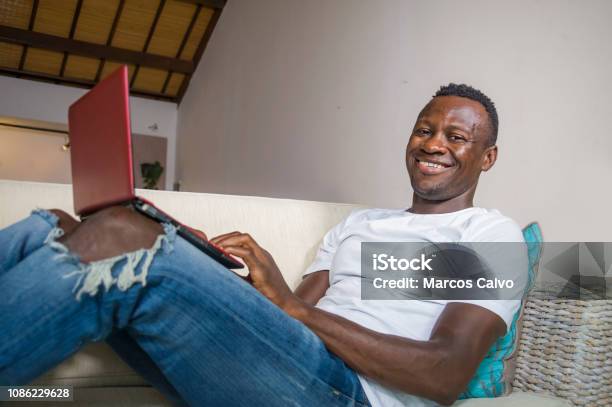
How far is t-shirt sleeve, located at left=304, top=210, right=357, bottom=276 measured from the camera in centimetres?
145

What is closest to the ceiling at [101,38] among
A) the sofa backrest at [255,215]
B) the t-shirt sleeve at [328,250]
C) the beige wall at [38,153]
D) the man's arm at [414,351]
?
the beige wall at [38,153]

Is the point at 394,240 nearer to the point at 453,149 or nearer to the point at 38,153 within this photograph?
the point at 453,149

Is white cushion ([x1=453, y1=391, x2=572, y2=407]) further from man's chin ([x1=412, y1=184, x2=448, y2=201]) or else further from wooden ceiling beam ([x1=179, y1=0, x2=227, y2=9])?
wooden ceiling beam ([x1=179, y1=0, x2=227, y2=9])

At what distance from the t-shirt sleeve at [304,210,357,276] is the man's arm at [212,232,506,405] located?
17.6 inches

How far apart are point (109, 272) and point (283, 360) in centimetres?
31

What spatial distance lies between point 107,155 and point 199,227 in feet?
2.37

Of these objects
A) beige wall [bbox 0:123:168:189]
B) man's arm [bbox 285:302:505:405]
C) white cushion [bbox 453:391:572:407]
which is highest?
man's arm [bbox 285:302:505:405]

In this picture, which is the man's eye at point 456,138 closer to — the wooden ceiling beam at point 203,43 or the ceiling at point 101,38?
the ceiling at point 101,38

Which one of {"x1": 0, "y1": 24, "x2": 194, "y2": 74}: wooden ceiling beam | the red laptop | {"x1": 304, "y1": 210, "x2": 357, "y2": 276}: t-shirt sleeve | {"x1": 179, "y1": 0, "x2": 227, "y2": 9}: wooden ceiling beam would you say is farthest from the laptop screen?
{"x1": 0, "y1": 24, "x2": 194, "y2": 74}: wooden ceiling beam

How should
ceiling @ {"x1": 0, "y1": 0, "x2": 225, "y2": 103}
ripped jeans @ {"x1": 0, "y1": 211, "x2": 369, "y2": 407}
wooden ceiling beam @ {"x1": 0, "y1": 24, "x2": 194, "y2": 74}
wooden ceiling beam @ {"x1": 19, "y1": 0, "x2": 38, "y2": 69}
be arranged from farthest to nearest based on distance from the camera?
wooden ceiling beam @ {"x1": 0, "y1": 24, "x2": 194, "y2": 74}, ceiling @ {"x1": 0, "y1": 0, "x2": 225, "y2": 103}, wooden ceiling beam @ {"x1": 19, "y1": 0, "x2": 38, "y2": 69}, ripped jeans @ {"x1": 0, "y1": 211, "x2": 369, "y2": 407}

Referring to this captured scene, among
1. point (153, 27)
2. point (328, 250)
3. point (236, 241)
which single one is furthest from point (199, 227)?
point (153, 27)

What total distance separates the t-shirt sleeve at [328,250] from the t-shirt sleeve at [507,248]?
1.30 ft

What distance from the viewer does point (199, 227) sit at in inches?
61.9

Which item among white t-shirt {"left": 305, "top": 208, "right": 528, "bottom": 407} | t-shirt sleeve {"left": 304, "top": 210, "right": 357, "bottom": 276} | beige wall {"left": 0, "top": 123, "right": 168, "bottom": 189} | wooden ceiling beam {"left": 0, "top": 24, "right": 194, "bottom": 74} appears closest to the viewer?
white t-shirt {"left": 305, "top": 208, "right": 528, "bottom": 407}
